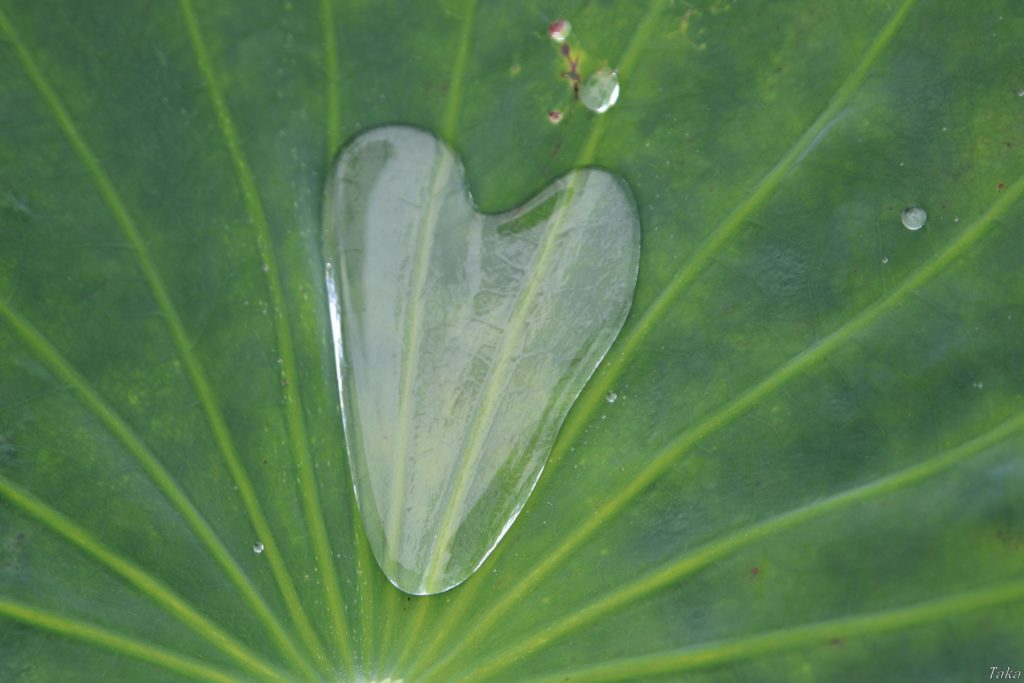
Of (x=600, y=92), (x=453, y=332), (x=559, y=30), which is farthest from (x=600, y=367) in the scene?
(x=559, y=30)

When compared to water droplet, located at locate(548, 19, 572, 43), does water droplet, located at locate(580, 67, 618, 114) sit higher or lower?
lower

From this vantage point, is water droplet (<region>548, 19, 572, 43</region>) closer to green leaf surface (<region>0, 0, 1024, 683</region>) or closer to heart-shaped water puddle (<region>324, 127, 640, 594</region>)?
green leaf surface (<region>0, 0, 1024, 683</region>)

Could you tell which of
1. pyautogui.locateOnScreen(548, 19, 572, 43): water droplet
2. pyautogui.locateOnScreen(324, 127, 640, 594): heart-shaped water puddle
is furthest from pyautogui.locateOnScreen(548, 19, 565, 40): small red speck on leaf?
pyautogui.locateOnScreen(324, 127, 640, 594): heart-shaped water puddle

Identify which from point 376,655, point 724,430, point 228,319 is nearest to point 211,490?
point 228,319

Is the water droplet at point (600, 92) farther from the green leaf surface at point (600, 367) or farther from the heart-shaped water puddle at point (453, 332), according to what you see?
the heart-shaped water puddle at point (453, 332)

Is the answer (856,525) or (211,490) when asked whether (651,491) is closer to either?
(856,525)

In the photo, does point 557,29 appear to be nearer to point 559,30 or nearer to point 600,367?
point 559,30
